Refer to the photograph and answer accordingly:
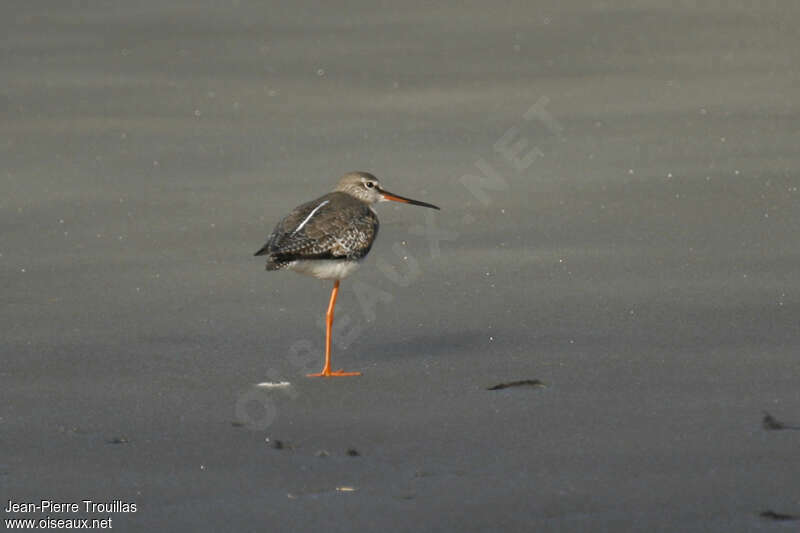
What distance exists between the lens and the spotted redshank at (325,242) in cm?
788

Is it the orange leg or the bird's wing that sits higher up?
the bird's wing

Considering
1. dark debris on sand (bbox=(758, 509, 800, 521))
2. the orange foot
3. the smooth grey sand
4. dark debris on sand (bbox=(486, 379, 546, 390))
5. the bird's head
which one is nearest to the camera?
dark debris on sand (bbox=(758, 509, 800, 521))

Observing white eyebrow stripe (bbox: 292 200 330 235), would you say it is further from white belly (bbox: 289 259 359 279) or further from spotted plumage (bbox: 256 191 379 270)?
white belly (bbox: 289 259 359 279)

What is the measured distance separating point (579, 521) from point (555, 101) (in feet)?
24.0

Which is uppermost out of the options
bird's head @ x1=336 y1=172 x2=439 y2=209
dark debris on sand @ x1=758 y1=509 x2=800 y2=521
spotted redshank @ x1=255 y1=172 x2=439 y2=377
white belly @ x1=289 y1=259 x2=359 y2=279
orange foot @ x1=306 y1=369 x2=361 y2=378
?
bird's head @ x1=336 y1=172 x2=439 y2=209

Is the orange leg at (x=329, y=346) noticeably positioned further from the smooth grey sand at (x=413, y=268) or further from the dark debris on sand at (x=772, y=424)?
the dark debris on sand at (x=772, y=424)

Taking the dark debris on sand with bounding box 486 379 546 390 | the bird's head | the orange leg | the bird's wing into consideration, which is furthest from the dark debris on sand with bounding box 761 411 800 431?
the bird's head

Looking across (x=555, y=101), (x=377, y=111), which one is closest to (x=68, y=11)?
Answer: (x=377, y=111)

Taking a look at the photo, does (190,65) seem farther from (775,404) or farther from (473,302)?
(775,404)

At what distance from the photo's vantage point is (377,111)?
12.2 meters

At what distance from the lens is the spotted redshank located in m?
7.88

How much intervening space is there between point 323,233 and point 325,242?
0.06 metres
